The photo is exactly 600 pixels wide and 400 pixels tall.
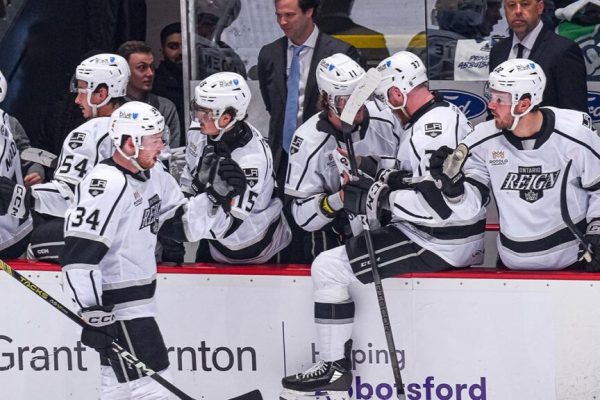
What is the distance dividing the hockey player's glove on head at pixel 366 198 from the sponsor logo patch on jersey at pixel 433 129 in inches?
10.7

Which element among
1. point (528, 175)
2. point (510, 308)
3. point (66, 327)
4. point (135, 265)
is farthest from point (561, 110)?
point (66, 327)

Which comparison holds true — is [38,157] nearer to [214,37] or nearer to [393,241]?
[214,37]

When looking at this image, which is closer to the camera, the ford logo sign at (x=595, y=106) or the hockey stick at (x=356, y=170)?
the hockey stick at (x=356, y=170)

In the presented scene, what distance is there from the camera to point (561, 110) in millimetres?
5984

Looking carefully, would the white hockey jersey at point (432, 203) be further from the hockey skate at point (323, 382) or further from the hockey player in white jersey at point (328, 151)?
the hockey skate at point (323, 382)

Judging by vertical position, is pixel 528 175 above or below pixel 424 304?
above

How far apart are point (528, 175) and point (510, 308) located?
548 millimetres

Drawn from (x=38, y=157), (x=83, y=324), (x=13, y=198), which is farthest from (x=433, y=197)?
(x=38, y=157)

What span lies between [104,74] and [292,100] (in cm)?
90

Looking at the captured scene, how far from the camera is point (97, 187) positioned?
222 inches

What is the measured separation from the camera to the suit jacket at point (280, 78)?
268 inches

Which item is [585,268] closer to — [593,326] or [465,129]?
[593,326]

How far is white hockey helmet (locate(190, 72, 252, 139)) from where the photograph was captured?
20.2 feet

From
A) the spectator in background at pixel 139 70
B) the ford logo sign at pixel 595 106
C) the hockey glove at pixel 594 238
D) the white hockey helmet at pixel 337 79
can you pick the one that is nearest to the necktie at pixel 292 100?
the white hockey helmet at pixel 337 79
